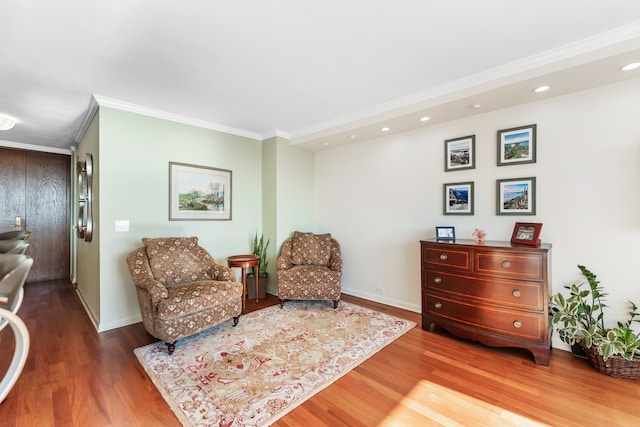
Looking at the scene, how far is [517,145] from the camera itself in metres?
2.92

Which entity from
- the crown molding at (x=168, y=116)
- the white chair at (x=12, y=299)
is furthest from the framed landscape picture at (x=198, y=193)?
the white chair at (x=12, y=299)

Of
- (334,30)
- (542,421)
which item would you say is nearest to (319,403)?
(542,421)

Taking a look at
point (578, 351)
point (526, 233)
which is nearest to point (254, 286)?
point (526, 233)

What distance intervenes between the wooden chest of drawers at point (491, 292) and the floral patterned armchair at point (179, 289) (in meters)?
2.20

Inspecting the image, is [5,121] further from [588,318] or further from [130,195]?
[588,318]

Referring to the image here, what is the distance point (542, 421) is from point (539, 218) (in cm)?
183

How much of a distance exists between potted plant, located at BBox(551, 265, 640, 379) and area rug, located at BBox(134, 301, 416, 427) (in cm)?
Answer: 141

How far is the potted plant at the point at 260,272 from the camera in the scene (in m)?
4.27

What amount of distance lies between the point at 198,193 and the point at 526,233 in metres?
3.98

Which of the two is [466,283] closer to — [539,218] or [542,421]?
[539,218]

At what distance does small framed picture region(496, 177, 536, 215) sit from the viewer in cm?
283

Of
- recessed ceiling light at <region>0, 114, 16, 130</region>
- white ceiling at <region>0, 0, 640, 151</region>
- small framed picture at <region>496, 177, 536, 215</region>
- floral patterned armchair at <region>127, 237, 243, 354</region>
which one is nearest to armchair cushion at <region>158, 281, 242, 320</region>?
floral patterned armchair at <region>127, 237, 243, 354</region>

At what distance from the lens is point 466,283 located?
2.77 meters

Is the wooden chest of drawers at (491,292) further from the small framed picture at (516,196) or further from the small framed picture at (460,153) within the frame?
the small framed picture at (460,153)
